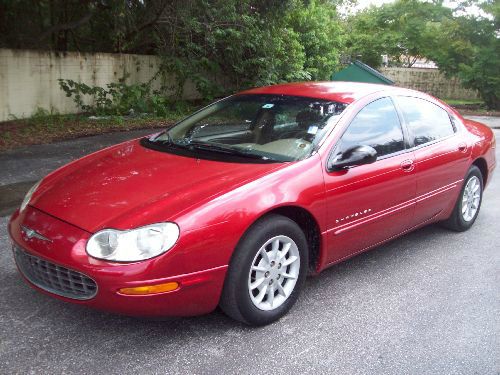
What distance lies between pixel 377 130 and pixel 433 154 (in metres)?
0.72

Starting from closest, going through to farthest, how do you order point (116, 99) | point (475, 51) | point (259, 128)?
point (259, 128) < point (116, 99) < point (475, 51)

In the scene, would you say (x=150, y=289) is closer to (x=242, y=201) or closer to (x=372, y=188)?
(x=242, y=201)

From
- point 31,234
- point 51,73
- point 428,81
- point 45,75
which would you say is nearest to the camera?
point 31,234

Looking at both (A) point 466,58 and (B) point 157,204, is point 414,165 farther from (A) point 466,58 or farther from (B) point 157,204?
(A) point 466,58

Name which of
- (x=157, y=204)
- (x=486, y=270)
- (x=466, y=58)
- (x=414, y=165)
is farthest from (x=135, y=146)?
(x=466, y=58)

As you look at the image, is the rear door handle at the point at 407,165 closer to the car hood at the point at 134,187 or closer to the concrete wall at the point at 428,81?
the car hood at the point at 134,187

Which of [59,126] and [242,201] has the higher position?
[242,201]

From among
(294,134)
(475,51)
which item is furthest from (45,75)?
(475,51)

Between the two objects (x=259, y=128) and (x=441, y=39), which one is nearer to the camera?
(x=259, y=128)

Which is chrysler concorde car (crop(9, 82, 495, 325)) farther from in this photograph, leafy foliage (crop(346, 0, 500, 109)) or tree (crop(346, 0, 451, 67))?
tree (crop(346, 0, 451, 67))

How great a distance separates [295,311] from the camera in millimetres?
3568

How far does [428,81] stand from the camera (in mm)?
27078

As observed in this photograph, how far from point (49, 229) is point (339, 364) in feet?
6.01

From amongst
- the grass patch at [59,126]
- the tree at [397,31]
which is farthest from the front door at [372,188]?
the tree at [397,31]
